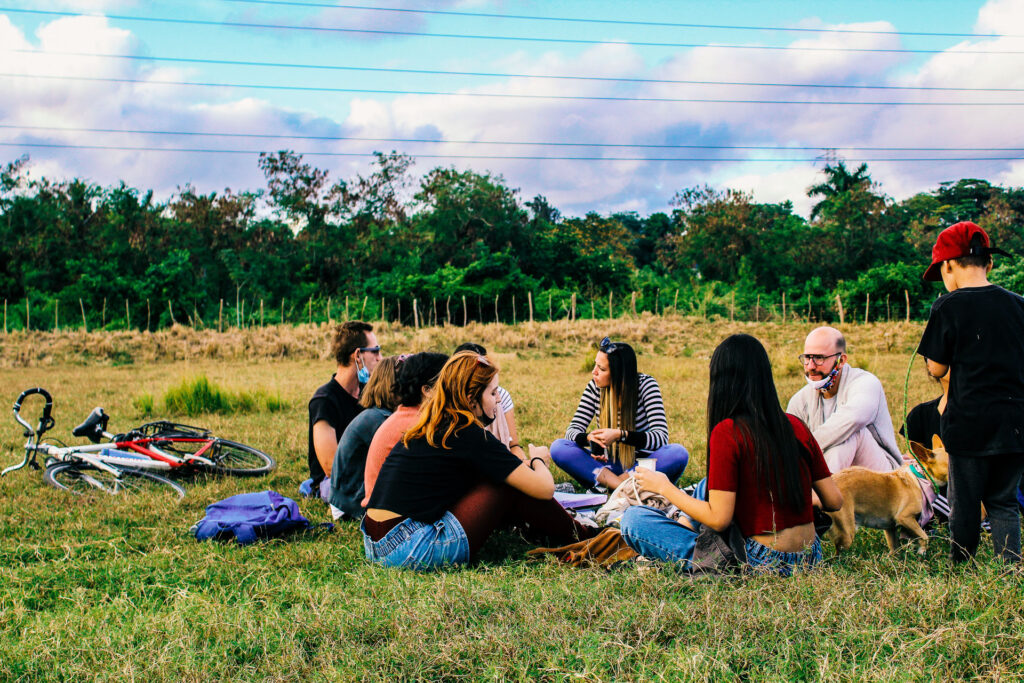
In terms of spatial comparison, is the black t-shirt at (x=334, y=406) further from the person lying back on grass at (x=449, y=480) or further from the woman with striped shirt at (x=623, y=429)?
the woman with striped shirt at (x=623, y=429)

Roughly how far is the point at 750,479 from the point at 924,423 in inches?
95.3

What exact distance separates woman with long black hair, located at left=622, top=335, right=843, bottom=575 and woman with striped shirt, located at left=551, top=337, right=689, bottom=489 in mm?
2122

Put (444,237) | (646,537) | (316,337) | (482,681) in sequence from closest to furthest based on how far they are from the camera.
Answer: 1. (482,681)
2. (646,537)
3. (316,337)
4. (444,237)

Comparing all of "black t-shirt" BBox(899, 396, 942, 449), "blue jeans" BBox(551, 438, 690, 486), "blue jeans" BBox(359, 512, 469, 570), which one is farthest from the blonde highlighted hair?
"black t-shirt" BBox(899, 396, 942, 449)

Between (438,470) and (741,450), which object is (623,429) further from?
(741,450)

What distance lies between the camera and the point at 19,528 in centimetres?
519

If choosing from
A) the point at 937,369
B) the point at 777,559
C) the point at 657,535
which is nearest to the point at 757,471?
the point at 777,559

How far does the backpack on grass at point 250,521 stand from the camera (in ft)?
15.8

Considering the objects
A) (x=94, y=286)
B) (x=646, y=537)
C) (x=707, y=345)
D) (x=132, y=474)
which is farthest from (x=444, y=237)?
(x=646, y=537)

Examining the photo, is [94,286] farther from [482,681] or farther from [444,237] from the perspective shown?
[482,681]

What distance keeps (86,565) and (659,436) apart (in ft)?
12.5

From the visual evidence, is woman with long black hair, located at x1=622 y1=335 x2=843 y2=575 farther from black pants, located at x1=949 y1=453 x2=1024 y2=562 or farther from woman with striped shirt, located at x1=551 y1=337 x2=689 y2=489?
woman with striped shirt, located at x1=551 y1=337 x2=689 y2=489

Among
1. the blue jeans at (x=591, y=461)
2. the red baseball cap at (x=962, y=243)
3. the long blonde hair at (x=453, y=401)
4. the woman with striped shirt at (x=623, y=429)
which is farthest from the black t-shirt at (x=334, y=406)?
the red baseball cap at (x=962, y=243)

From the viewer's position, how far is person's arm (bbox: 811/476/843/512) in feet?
11.7
